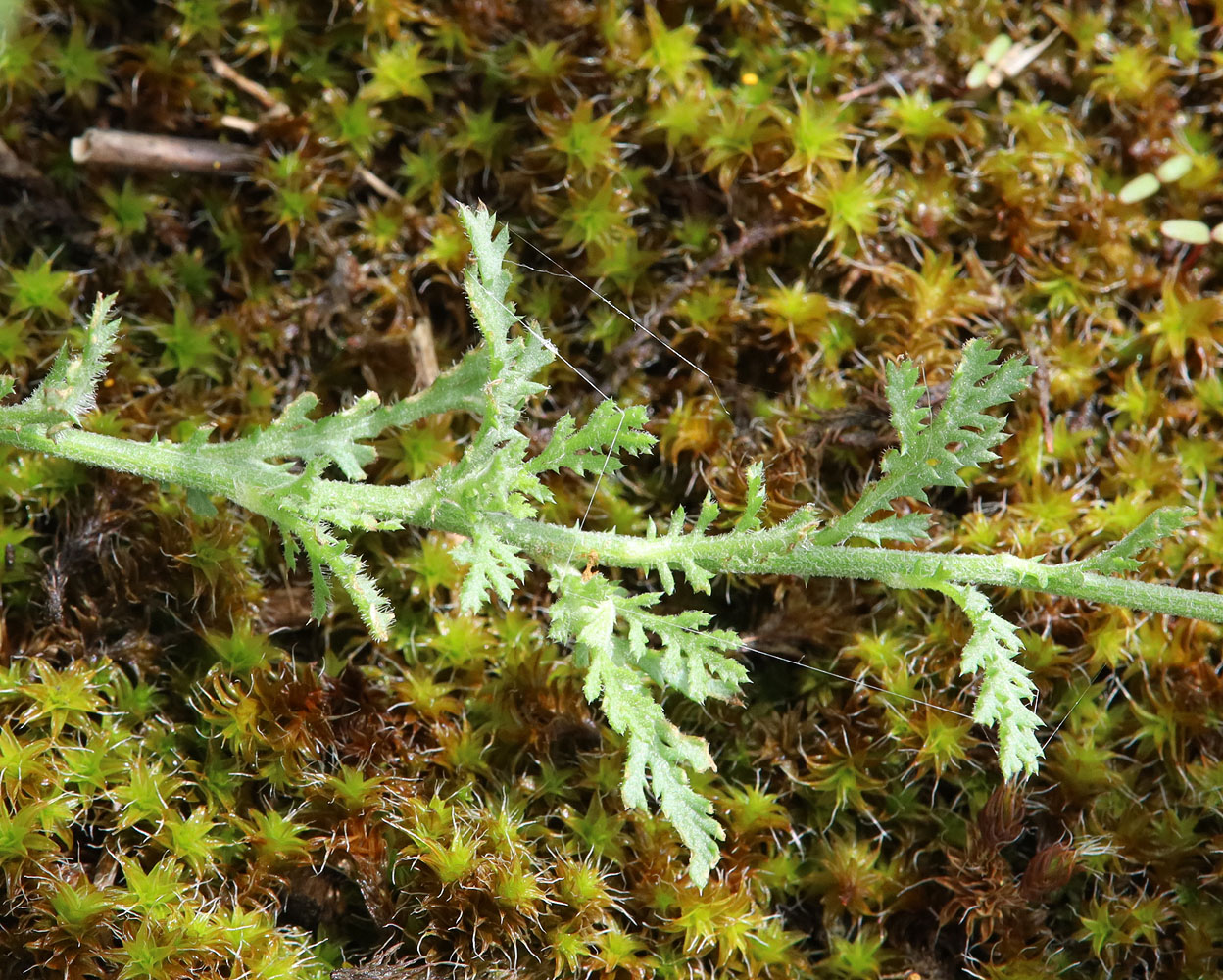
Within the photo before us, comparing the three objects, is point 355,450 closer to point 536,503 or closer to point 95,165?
point 536,503

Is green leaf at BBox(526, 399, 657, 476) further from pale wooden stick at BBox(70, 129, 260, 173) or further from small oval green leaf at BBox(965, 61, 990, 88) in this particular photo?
small oval green leaf at BBox(965, 61, 990, 88)

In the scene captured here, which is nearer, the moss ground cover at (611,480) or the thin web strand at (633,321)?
the moss ground cover at (611,480)

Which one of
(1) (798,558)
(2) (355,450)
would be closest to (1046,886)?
(1) (798,558)

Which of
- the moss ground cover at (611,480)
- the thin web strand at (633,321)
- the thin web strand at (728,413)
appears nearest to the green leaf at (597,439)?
the thin web strand at (728,413)

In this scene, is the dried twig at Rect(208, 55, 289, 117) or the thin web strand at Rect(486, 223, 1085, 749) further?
the dried twig at Rect(208, 55, 289, 117)

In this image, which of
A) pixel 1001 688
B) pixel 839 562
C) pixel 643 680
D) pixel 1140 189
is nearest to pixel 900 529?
pixel 839 562

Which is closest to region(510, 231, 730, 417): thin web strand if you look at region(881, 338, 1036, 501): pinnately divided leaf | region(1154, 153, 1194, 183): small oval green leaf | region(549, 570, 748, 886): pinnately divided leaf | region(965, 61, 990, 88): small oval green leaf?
region(881, 338, 1036, 501): pinnately divided leaf

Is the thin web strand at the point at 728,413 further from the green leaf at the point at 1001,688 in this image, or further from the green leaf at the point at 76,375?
the green leaf at the point at 76,375
